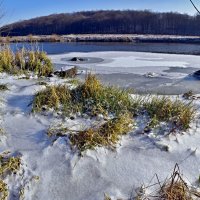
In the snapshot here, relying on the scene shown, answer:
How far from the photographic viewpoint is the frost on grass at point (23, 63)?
22.5 ft

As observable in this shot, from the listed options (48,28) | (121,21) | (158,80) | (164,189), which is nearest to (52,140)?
(164,189)

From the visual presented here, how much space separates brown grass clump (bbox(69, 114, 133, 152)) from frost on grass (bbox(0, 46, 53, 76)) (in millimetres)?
3784

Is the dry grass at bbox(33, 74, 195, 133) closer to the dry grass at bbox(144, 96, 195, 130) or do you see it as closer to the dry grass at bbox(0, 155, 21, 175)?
the dry grass at bbox(144, 96, 195, 130)

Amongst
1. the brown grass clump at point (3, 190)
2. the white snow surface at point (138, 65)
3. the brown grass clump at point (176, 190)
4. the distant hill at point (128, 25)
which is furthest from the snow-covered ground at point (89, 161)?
the distant hill at point (128, 25)

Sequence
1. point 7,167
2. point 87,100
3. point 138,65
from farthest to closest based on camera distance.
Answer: point 138,65 → point 87,100 → point 7,167

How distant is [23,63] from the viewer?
23.9ft

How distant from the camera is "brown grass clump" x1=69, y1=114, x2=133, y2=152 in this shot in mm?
3154

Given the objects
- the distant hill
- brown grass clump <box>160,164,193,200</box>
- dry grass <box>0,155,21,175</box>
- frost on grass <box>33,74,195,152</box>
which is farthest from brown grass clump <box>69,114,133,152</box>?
the distant hill

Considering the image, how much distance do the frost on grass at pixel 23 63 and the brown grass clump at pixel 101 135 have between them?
3.78m

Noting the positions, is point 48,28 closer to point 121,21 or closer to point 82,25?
point 82,25

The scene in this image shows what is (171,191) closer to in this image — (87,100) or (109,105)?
(109,105)

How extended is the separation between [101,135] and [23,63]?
15.1 feet

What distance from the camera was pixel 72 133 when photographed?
331 centimetres

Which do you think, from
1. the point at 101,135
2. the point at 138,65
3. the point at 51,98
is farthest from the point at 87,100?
the point at 138,65
